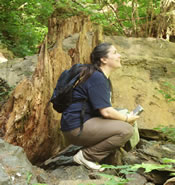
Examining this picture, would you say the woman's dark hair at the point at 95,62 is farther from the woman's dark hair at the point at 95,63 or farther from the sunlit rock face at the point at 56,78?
the sunlit rock face at the point at 56,78

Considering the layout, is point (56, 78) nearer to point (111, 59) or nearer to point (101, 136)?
point (111, 59)

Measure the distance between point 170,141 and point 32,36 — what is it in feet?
22.0

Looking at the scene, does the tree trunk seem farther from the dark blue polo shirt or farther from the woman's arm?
the woman's arm

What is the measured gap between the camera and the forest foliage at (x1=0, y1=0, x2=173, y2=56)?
7.17 meters

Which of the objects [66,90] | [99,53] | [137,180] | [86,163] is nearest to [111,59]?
[99,53]

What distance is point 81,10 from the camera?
20.8 ft

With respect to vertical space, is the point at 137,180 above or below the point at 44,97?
below

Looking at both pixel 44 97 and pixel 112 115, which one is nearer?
pixel 112 115

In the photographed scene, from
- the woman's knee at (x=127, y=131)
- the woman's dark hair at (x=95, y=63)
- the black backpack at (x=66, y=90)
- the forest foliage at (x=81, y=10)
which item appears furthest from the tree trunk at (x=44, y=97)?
the forest foliage at (x=81, y=10)

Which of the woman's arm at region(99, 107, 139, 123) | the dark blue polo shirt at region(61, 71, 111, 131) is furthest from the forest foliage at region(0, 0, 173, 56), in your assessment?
the woman's arm at region(99, 107, 139, 123)

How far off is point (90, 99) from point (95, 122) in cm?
30

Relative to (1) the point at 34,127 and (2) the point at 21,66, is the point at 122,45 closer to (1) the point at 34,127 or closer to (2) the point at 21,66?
(2) the point at 21,66

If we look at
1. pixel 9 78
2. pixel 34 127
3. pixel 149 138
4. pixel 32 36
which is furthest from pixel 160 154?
pixel 32 36

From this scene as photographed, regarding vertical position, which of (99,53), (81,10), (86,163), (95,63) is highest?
(81,10)
